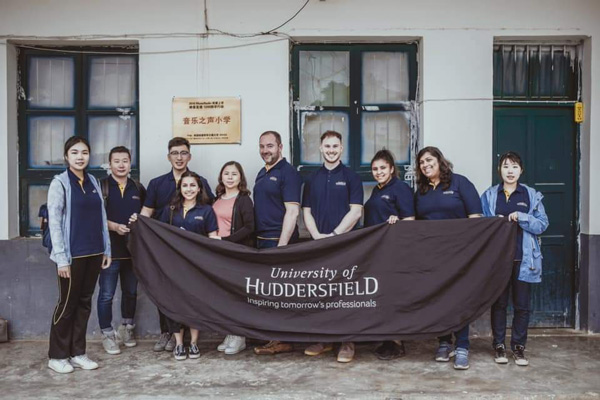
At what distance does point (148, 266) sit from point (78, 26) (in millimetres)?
2495

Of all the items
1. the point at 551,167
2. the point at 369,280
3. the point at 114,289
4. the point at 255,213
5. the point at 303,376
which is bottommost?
the point at 303,376

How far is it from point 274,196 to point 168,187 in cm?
95

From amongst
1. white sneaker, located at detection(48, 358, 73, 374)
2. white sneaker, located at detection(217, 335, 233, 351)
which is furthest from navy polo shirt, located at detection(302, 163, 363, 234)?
white sneaker, located at detection(48, 358, 73, 374)

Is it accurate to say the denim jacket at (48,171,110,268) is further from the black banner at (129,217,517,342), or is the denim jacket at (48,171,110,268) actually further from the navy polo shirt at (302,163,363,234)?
the navy polo shirt at (302,163,363,234)

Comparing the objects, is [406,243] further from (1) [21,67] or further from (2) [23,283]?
(1) [21,67]

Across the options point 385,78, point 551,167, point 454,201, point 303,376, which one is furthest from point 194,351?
point 551,167

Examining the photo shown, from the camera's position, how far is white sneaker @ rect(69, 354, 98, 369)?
4980mm

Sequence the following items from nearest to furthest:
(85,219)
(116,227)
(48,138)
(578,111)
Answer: (85,219) < (116,227) < (578,111) < (48,138)

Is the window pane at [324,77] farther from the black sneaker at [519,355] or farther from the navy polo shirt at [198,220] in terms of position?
the black sneaker at [519,355]

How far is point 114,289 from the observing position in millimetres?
5445

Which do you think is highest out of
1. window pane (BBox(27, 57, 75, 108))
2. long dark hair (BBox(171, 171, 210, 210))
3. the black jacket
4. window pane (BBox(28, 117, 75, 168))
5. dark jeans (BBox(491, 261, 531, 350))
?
window pane (BBox(27, 57, 75, 108))

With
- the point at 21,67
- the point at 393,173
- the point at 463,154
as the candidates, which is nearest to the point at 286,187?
the point at 393,173

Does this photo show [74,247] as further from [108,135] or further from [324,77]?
[324,77]

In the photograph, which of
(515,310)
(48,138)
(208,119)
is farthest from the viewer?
(48,138)
